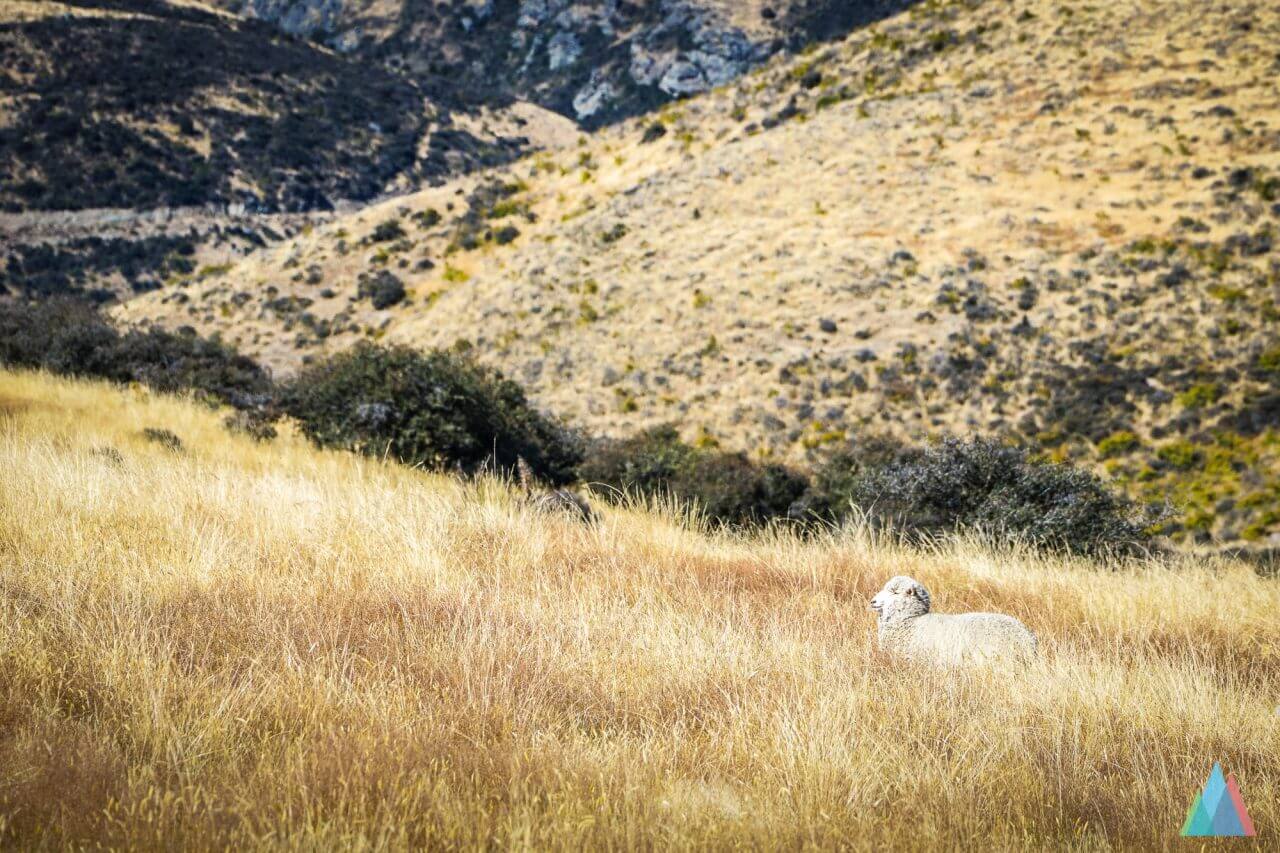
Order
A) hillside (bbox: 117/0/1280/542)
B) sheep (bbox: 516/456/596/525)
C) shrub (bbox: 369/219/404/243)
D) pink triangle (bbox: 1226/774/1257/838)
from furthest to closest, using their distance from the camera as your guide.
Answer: shrub (bbox: 369/219/404/243)
hillside (bbox: 117/0/1280/542)
sheep (bbox: 516/456/596/525)
pink triangle (bbox: 1226/774/1257/838)

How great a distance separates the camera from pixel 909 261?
3634cm

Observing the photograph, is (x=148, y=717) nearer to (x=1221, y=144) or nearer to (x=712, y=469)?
(x=712, y=469)

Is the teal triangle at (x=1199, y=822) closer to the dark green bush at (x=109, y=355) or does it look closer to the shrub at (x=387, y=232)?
the dark green bush at (x=109, y=355)

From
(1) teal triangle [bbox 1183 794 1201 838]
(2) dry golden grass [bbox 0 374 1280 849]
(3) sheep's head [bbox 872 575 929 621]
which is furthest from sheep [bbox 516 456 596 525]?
(1) teal triangle [bbox 1183 794 1201 838]

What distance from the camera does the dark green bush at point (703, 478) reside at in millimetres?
16312

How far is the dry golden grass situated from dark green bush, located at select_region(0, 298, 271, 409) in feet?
32.1

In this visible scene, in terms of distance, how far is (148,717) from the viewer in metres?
2.54

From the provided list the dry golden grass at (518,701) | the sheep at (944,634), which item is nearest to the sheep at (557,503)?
the dry golden grass at (518,701)

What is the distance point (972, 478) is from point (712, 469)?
616 cm

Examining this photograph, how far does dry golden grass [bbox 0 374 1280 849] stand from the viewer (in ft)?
7.31

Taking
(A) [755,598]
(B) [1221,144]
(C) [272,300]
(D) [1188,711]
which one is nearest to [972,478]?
(A) [755,598]

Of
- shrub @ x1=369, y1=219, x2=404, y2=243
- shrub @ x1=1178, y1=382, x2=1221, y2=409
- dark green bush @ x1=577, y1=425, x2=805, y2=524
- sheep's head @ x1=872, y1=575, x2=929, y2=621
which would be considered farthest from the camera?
shrub @ x1=369, y1=219, x2=404, y2=243

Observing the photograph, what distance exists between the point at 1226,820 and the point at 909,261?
120 feet

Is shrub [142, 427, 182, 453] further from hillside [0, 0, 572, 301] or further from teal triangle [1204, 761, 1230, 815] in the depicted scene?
hillside [0, 0, 572, 301]
